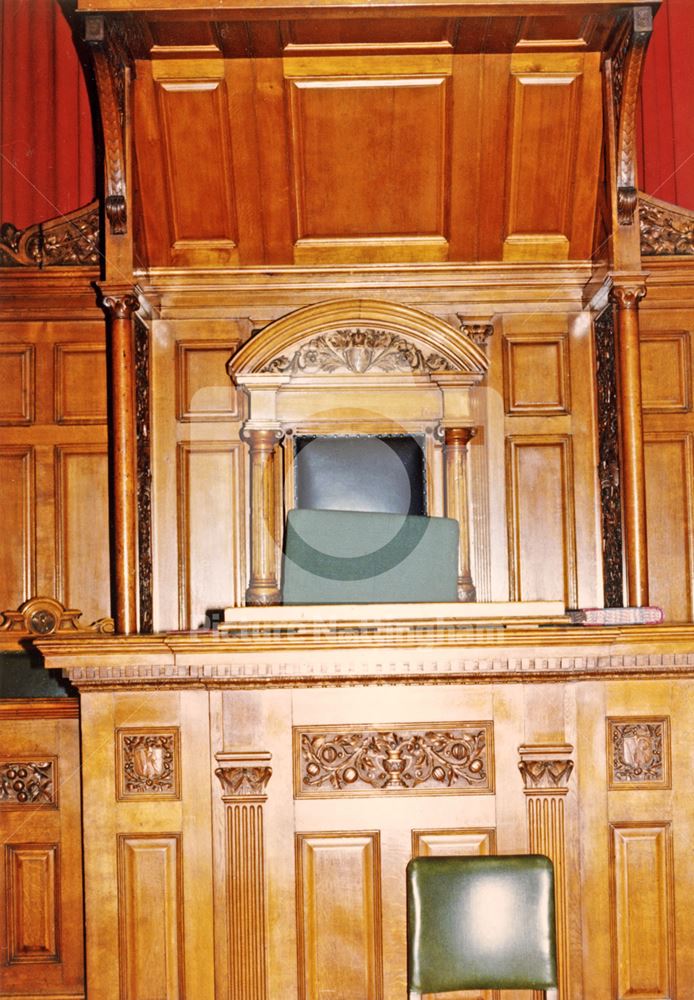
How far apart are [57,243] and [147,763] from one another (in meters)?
2.43

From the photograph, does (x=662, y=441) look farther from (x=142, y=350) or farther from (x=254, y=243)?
(x=142, y=350)

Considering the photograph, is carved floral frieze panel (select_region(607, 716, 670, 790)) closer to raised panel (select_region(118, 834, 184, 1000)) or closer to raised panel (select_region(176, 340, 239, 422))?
raised panel (select_region(118, 834, 184, 1000))

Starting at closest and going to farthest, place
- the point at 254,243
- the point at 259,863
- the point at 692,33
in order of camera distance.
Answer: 1. the point at 259,863
2. the point at 254,243
3. the point at 692,33

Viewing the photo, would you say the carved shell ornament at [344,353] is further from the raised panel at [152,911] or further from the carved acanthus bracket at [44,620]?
the raised panel at [152,911]

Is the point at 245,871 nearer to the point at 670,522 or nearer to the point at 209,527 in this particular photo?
the point at 209,527

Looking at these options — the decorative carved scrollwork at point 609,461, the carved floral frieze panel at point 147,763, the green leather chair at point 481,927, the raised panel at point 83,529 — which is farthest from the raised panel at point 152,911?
the decorative carved scrollwork at point 609,461

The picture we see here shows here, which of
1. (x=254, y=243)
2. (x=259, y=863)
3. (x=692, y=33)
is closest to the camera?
(x=259, y=863)

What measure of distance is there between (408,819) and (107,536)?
214 centimetres

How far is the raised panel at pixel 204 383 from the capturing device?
449 centimetres

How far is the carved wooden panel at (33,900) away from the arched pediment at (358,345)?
191 cm

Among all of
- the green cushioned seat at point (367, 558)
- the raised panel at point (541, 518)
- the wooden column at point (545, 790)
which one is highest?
the raised panel at point (541, 518)

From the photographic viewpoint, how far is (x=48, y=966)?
388 cm

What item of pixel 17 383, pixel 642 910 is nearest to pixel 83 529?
pixel 17 383

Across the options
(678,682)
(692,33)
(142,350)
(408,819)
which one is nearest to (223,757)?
(408,819)
